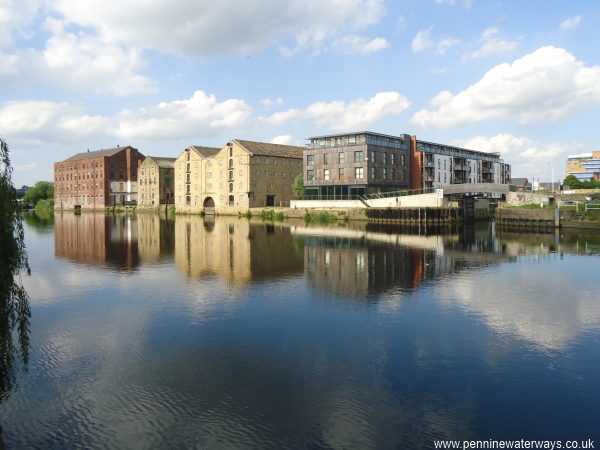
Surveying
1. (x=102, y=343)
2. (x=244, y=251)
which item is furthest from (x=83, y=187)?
(x=102, y=343)

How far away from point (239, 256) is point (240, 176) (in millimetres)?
60372

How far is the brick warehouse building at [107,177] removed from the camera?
426ft

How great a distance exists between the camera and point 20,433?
9.52m

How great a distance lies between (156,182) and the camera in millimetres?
118125

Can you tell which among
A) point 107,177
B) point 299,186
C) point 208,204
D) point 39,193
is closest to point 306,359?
point 299,186

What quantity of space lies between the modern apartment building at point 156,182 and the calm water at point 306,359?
93169 mm

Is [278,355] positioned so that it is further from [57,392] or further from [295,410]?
[57,392]

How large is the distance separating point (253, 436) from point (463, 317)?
1143cm

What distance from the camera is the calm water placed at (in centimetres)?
971

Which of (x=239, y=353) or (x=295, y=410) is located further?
(x=239, y=353)

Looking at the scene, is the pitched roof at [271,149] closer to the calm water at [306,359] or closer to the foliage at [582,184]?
the calm water at [306,359]

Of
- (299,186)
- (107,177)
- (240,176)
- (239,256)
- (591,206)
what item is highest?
(107,177)

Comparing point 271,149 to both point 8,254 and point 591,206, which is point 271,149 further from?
point 8,254

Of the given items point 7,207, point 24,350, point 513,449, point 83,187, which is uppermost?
point 83,187
